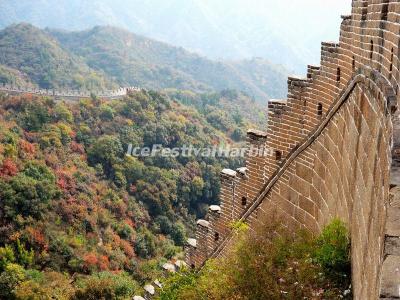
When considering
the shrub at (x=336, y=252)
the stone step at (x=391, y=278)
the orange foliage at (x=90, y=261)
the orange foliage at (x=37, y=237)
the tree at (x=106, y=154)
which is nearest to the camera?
the stone step at (x=391, y=278)

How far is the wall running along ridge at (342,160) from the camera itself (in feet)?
11.1

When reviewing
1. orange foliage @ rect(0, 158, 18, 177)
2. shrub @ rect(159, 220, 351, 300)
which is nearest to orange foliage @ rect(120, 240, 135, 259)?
orange foliage @ rect(0, 158, 18, 177)

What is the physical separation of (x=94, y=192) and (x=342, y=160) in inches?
1089

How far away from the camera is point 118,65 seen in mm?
107438

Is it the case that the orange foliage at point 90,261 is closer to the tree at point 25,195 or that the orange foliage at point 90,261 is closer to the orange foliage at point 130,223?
the tree at point 25,195

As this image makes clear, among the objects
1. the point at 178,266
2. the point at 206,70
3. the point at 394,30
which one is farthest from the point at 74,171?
the point at 206,70

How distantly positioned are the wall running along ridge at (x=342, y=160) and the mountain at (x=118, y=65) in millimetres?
56509

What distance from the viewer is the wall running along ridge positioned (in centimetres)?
338

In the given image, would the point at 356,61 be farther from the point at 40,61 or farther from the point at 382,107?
the point at 40,61

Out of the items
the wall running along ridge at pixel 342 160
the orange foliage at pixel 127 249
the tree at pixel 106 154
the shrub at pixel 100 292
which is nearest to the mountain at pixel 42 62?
the tree at pixel 106 154

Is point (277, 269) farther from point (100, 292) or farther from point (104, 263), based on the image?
point (104, 263)

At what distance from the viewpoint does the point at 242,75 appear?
437ft

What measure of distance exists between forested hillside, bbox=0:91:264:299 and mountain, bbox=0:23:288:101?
80.8 feet

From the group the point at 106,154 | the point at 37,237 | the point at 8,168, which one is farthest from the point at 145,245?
the point at 106,154
